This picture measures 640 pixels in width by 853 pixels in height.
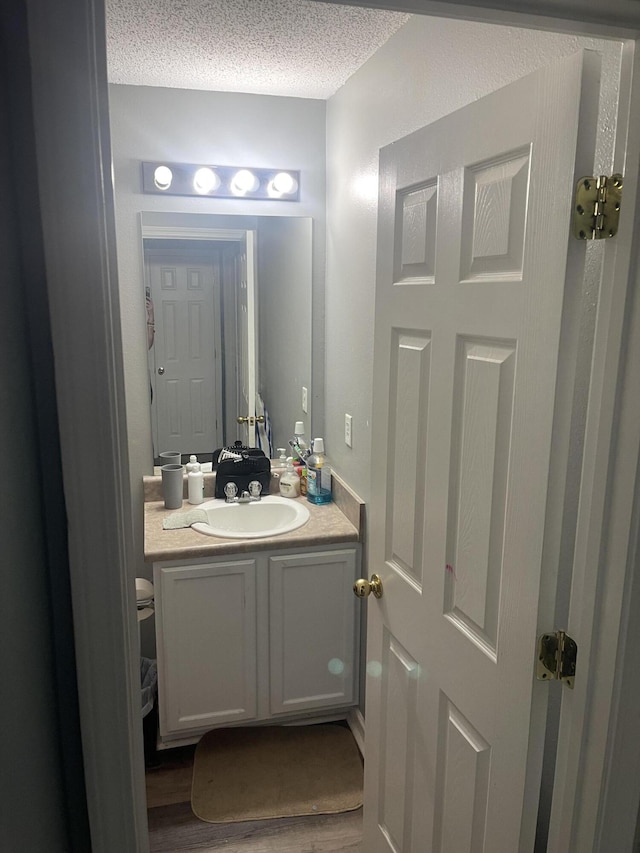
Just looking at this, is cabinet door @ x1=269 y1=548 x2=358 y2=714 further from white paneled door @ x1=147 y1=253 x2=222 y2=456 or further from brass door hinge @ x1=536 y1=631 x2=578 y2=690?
brass door hinge @ x1=536 y1=631 x2=578 y2=690

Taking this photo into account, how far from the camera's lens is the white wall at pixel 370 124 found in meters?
1.25

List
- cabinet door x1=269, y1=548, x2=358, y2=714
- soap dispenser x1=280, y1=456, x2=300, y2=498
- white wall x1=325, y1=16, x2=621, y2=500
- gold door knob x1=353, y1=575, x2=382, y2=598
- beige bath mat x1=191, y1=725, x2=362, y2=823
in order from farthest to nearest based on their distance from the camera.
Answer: soap dispenser x1=280, y1=456, x2=300, y2=498 → cabinet door x1=269, y1=548, x2=358, y2=714 → beige bath mat x1=191, y1=725, x2=362, y2=823 → gold door knob x1=353, y1=575, x2=382, y2=598 → white wall x1=325, y1=16, x2=621, y2=500

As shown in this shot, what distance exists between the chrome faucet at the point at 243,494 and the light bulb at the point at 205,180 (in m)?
1.16

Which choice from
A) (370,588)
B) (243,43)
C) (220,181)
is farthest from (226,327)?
(370,588)

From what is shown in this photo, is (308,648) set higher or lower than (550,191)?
lower

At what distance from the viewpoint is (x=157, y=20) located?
1.79 meters

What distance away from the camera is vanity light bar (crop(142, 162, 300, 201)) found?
2.42 m

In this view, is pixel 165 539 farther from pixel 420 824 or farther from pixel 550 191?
pixel 550 191

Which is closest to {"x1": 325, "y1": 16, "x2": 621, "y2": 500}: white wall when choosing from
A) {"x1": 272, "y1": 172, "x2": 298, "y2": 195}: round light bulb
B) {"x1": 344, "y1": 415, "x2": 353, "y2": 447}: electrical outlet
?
{"x1": 344, "y1": 415, "x2": 353, "y2": 447}: electrical outlet

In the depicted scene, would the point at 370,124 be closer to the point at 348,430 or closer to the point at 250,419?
the point at 348,430

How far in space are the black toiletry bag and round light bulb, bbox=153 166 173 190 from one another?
3.47 feet

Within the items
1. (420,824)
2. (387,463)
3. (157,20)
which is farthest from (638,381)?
(157,20)

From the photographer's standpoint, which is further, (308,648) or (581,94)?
(308,648)

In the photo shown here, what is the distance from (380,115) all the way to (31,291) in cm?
162
